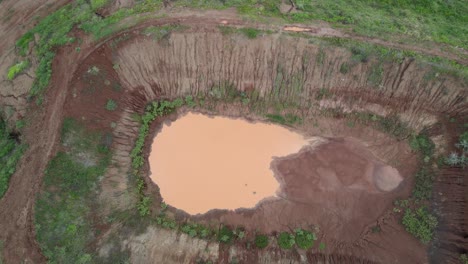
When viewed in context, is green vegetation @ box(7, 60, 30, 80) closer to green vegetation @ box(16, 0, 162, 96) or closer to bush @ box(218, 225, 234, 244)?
green vegetation @ box(16, 0, 162, 96)

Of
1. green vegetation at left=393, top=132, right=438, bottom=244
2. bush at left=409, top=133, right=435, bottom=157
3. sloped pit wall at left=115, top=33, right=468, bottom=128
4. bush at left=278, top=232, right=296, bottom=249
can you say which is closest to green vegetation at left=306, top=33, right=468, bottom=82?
sloped pit wall at left=115, top=33, right=468, bottom=128

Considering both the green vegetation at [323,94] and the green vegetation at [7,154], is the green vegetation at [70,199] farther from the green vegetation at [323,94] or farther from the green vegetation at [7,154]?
the green vegetation at [323,94]

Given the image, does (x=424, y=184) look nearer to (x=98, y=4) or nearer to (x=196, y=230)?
(x=196, y=230)

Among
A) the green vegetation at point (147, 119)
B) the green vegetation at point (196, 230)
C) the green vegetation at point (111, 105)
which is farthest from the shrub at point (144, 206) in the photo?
the green vegetation at point (111, 105)

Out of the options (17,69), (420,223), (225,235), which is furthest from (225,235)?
(17,69)

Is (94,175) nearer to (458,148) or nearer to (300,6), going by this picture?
(300,6)

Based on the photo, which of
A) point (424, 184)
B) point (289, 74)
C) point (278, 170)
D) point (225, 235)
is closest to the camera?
point (225, 235)
